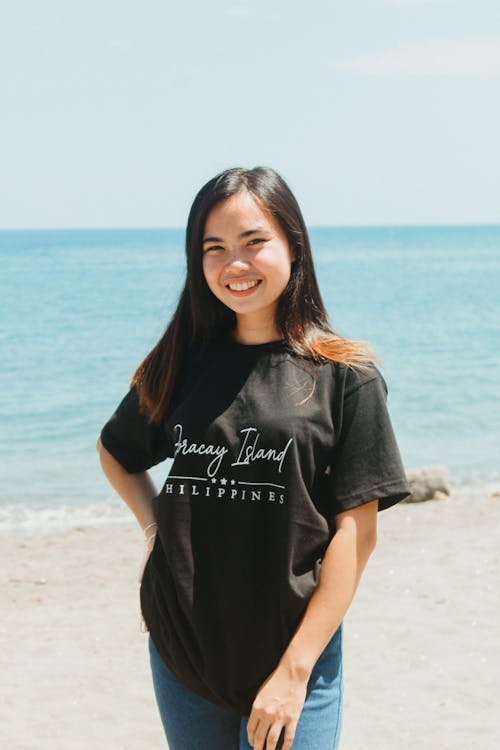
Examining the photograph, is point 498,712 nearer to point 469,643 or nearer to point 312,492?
point 469,643

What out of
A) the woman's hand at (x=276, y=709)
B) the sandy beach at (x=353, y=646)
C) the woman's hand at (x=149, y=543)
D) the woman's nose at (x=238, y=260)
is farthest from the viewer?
the sandy beach at (x=353, y=646)

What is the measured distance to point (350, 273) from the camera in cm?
6725

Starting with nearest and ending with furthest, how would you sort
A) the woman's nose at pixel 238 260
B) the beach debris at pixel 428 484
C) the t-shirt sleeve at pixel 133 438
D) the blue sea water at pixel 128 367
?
the woman's nose at pixel 238 260 → the t-shirt sleeve at pixel 133 438 → the beach debris at pixel 428 484 → the blue sea water at pixel 128 367

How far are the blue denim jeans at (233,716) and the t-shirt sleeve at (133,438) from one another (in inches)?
23.2

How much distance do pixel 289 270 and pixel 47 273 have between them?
67483mm

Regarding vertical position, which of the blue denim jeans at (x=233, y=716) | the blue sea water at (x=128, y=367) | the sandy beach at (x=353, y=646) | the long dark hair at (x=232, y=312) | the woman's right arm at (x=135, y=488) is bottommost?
the blue sea water at (x=128, y=367)

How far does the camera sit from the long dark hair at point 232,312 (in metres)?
2.55

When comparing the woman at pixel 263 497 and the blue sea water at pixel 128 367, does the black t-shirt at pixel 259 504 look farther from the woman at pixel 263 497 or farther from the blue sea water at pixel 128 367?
the blue sea water at pixel 128 367

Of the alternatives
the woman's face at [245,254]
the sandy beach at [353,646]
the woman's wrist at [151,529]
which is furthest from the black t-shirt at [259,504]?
the sandy beach at [353,646]

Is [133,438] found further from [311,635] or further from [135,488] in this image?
[311,635]

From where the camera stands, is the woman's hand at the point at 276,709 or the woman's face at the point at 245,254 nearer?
the woman's hand at the point at 276,709

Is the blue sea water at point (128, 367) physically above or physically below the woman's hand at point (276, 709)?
below

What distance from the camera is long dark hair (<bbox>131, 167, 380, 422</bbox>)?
255 centimetres

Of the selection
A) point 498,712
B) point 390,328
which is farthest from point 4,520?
point 390,328
